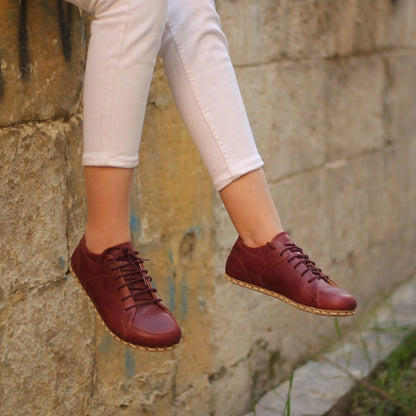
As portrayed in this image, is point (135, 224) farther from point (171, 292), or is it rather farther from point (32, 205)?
point (32, 205)

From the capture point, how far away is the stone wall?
2104mm

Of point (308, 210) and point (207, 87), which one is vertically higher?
point (207, 87)

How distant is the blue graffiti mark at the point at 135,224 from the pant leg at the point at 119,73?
0.73 m

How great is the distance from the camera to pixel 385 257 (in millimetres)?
4539

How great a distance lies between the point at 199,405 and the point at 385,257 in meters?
1.95

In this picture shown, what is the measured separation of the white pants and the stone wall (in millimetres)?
343

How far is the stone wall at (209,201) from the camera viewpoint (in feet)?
6.90

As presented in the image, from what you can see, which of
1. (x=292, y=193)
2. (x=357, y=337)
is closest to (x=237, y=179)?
(x=292, y=193)

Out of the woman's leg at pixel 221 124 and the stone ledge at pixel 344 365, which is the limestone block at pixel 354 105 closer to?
the stone ledge at pixel 344 365

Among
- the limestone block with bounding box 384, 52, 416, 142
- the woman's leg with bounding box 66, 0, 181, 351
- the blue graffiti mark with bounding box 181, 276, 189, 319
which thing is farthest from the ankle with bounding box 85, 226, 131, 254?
the limestone block with bounding box 384, 52, 416, 142

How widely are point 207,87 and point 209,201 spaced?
101cm

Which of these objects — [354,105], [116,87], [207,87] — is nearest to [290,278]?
[207,87]

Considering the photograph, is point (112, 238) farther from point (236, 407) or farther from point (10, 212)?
point (236, 407)

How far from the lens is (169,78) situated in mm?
1932
